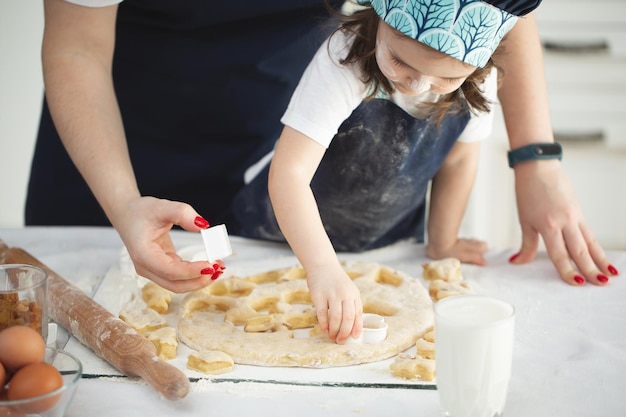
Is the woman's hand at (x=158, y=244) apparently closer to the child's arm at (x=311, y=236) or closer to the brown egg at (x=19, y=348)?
the child's arm at (x=311, y=236)

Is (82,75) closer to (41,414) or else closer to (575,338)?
(41,414)

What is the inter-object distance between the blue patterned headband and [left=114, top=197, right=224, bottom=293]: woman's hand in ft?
1.16

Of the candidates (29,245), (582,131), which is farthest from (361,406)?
(582,131)

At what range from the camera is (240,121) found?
1466 mm

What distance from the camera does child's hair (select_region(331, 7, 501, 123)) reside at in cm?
106

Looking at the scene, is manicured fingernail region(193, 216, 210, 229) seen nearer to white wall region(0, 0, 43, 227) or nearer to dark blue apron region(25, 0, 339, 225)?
dark blue apron region(25, 0, 339, 225)

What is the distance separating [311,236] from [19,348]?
1.34 ft

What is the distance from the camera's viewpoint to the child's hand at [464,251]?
A: 1290mm

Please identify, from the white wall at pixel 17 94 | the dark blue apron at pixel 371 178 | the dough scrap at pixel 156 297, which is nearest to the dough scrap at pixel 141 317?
the dough scrap at pixel 156 297

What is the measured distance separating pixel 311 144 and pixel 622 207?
2017 mm

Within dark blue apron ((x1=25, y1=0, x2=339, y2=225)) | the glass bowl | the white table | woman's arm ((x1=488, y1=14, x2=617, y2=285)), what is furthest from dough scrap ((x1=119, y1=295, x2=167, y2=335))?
woman's arm ((x1=488, y1=14, x2=617, y2=285))

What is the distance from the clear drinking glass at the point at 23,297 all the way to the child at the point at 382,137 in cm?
33

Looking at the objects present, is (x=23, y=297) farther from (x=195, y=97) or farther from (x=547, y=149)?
(x=547, y=149)

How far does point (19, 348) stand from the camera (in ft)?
2.41
